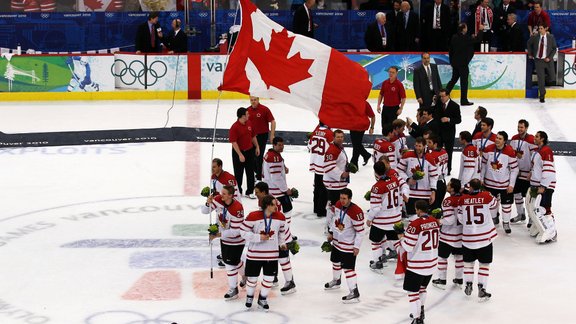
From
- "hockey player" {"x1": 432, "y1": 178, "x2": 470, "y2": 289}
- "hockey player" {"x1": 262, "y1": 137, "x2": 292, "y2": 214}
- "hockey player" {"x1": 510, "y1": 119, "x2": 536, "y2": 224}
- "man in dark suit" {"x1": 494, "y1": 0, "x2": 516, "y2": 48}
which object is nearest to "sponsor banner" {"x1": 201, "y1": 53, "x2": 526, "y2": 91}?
"man in dark suit" {"x1": 494, "y1": 0, "x2": 516, "y2": 48}

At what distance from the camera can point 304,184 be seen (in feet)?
65.5

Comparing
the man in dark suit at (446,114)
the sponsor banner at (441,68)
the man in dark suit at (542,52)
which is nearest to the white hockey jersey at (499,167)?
the man in dark suit at (446,114)

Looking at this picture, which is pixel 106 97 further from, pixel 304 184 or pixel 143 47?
pixel 304 184

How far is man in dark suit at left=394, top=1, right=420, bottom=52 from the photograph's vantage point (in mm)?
29922

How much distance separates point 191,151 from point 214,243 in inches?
274

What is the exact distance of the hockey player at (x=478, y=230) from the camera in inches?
532

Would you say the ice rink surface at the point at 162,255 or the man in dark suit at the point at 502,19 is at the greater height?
the man in dark suit at the point at 502,19

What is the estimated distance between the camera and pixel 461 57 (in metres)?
28.0

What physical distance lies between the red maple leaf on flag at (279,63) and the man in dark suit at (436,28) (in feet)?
49.9

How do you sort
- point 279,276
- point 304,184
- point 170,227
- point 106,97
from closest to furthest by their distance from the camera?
point 279,276 < point 170,227 < point 304,184 < point 106,97

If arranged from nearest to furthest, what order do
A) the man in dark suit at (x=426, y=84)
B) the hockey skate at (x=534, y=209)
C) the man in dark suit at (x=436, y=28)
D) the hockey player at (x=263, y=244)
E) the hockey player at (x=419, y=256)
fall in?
the hockey player at (x=419, y=256) < the hockey player at (x=263, y=244) < the hockey skate at (x=534, y=209) < the man in dark suit at (x=426, y=84) < the man in dark suit at (x=436, y=28)

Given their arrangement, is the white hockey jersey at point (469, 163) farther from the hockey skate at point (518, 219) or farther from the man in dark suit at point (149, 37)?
the man in dark suit at point (149, 37)

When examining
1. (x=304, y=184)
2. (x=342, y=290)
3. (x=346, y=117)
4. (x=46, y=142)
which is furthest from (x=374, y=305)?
(x=46, y=142)

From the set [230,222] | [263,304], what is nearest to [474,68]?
[230,222]
